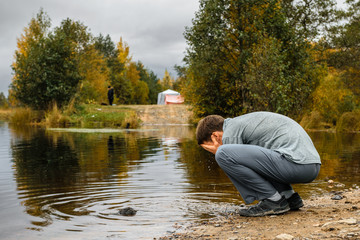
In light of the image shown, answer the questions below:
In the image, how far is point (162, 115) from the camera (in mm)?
42000

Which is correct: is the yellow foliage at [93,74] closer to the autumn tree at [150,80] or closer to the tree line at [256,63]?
the tree line at [256,63]

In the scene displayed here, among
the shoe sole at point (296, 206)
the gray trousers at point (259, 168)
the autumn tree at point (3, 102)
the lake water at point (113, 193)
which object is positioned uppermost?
the autumn tree at point (3, 102)

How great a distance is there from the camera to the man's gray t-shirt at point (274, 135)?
4.30 meters

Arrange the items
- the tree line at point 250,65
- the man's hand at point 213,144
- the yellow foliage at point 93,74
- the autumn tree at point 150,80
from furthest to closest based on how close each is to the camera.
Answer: the autumn tree at point 150,80 < the yellow foliage at point 93,74 < the tree line at point 250,65 < the man's hand at point 213,144

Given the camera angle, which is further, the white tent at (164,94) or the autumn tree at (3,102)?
the white tent at (164,94)

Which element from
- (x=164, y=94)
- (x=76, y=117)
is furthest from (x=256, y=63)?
(x=164, y=94)

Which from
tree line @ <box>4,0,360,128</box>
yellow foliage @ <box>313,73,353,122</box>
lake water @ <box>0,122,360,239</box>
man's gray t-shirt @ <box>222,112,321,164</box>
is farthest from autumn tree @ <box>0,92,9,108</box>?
man's gray t-shirt @ <box>222,112,321,164</box>

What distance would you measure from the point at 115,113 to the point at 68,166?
86.9ft

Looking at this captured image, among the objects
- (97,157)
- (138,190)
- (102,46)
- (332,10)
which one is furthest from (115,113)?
(102,46)

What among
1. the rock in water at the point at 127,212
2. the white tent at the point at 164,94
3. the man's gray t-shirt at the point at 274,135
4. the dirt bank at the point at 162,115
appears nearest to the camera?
the man's gray t-shirt at the point at 274,135

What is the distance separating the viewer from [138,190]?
669cm

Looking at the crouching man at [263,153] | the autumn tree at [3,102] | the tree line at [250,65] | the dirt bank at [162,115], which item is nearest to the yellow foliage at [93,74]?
the dirt bank at [162,115]

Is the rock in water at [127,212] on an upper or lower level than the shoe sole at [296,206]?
lower

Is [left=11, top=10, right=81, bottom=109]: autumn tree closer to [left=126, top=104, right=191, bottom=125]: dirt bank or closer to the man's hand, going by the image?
[left=126, top=104, right=191, bottom=125]: dirt bank
